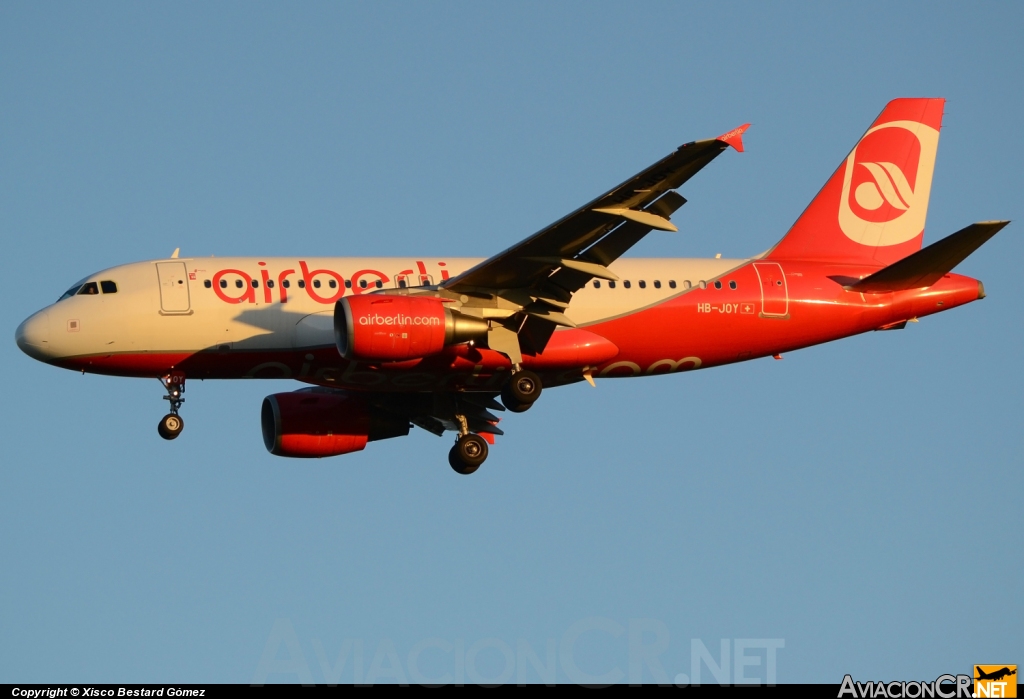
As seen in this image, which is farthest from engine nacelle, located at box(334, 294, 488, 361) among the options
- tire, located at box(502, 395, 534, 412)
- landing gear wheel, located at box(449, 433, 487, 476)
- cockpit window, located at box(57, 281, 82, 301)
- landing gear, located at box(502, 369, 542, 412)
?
cockpit window, located at box(57, 281, 82, 301)

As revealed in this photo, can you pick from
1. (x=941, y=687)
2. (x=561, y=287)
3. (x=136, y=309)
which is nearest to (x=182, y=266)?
(x=136, y=309)

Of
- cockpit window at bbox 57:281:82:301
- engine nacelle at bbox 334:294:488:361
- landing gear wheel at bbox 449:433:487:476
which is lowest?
landing gear wheel at bbox 449:433:487:476

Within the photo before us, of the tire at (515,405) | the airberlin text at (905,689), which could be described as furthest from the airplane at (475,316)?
the airberlin text at (905,689)

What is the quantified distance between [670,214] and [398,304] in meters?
6.35

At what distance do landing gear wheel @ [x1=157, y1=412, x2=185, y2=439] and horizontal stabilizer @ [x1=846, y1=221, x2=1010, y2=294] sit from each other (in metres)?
→ 16.6

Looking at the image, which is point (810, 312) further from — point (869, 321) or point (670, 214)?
point (670, 214)

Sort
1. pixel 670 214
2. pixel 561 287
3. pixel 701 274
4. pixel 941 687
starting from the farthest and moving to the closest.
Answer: pixel 701 274 < pixel 561 287 < pixel 670 214 < pixel 941 687

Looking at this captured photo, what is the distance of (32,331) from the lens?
134 ft

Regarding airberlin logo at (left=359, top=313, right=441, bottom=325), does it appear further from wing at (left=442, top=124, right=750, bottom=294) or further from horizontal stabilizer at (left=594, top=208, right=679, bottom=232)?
horizontal stabilizer at (left=594, top=208, right=679, bottom=232)

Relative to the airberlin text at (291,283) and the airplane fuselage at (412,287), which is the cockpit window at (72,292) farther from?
the airberlin text at (291,283)

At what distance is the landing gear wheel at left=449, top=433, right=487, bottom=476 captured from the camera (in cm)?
4309

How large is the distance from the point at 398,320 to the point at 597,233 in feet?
15.5

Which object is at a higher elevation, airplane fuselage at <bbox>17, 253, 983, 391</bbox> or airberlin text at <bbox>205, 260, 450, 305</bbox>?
airberlin text at <bbox>205, 260, 450, 305</bbox>

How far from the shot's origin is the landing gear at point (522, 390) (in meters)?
40.8
